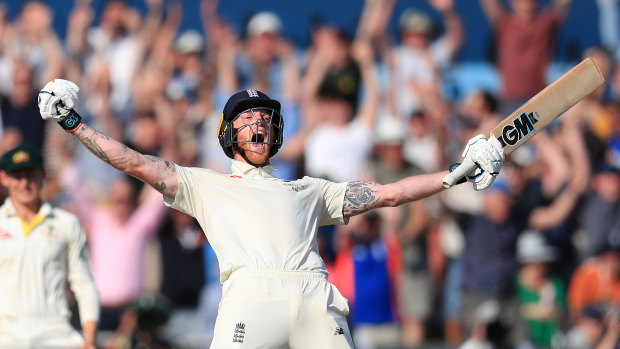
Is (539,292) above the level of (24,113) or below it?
below

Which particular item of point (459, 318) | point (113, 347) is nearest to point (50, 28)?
point (113, 347)

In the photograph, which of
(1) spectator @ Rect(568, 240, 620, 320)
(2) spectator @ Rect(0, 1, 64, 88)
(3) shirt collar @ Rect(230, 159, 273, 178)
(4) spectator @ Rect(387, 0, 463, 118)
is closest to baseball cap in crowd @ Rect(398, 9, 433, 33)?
(4) spectator @ Rect(387, 0, 463, 118)

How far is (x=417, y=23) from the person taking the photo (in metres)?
13.1

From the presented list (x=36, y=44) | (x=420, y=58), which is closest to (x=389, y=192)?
(x=420, y=58)

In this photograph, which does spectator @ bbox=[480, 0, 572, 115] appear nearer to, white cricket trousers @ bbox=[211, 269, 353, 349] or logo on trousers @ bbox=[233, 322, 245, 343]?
white cricket trousers @ bbox=[211, 269, 353, 349]

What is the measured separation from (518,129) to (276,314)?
1717 millimetres

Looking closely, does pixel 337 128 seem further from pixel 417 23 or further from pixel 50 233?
pixel 50 233

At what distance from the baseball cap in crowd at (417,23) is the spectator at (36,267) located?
21.0ft

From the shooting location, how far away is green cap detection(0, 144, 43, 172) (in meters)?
7.69

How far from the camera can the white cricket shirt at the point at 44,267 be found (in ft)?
24.7

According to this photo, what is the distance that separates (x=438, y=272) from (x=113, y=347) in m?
3.85

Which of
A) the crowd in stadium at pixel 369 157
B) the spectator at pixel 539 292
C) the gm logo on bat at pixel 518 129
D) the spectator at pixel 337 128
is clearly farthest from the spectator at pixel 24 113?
the gm logo on bat at pixel 518 129

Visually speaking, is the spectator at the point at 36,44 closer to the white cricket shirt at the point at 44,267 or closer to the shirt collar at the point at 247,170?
the white cricket shirt at the point at 44,267

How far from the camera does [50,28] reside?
44.0ft
